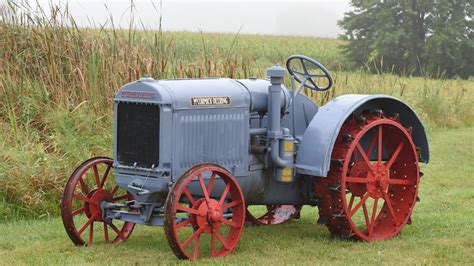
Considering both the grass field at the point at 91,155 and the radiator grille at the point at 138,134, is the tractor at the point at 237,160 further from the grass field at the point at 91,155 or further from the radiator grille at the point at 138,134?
the grass field at the point at 91,155

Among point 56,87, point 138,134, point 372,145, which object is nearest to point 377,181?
point 372,145

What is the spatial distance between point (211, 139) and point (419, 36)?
39.4 metres

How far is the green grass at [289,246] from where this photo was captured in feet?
19.9

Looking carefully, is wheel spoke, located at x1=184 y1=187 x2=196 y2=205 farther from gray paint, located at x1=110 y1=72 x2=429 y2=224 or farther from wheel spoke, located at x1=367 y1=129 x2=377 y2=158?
wheel spoke, located at x1=367 y1=129 x2=377 y2=158

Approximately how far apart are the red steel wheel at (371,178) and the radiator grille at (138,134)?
141cm

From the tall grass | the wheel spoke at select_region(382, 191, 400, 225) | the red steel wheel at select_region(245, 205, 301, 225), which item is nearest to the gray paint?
the wheel spoke at select_region(382, 191, 400, 225)

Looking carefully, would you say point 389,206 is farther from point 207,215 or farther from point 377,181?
point 207,215

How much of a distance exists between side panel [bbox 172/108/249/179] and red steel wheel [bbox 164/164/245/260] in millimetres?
146

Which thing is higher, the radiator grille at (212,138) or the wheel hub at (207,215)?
the radiator grille at (212,138)

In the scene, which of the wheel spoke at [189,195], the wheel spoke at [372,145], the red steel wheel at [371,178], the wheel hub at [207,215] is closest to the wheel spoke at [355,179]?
the red steel wheel at [371,178]

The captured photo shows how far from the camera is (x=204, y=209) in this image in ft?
19.4

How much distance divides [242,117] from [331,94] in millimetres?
7469

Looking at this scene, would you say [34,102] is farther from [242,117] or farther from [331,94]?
[331,94]

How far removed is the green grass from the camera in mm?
6059
